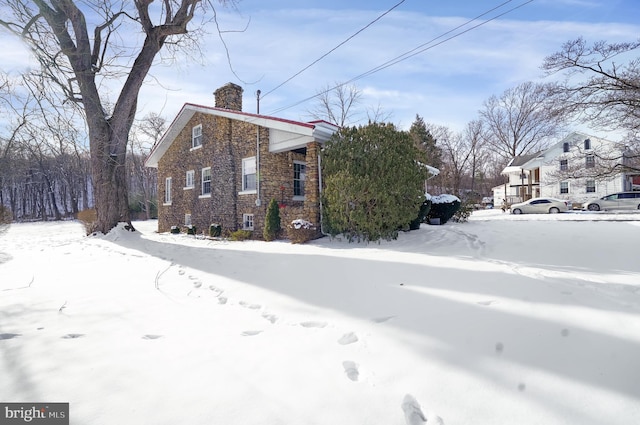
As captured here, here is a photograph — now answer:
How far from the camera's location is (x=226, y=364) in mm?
1954

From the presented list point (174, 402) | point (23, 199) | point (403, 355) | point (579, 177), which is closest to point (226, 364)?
point (174, 402)

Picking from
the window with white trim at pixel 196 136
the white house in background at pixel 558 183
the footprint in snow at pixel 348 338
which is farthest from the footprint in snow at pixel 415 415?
the white house in background at pixel 558 183

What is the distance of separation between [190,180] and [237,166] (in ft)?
13.1

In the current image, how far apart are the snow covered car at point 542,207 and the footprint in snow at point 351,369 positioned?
22.5 meters

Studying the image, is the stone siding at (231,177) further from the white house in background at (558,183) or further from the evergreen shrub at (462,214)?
the white house in background at (558,183)

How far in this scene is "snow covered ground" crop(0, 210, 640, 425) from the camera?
150cm

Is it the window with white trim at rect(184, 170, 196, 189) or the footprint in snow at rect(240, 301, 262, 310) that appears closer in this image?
the footprint in snow at rect(240, 301, 262, 310)

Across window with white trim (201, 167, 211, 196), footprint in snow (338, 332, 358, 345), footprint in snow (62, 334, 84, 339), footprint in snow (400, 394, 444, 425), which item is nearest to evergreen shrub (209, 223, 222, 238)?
window with white trim (201, 167, 211, 196)

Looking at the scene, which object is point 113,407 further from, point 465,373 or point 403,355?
point 465,373

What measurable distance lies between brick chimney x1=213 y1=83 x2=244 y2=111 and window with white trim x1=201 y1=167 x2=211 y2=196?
9.51 ft

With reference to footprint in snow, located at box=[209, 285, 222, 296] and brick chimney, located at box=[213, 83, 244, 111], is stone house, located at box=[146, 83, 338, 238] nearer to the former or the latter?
brick chimney, located at box=[213, 83, 244, 111]

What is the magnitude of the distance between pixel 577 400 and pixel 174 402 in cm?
202

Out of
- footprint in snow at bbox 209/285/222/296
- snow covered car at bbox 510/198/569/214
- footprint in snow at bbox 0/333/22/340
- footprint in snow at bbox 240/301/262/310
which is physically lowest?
footprint in snow at bbox 240/301/262/310

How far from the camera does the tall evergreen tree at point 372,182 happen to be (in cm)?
718
